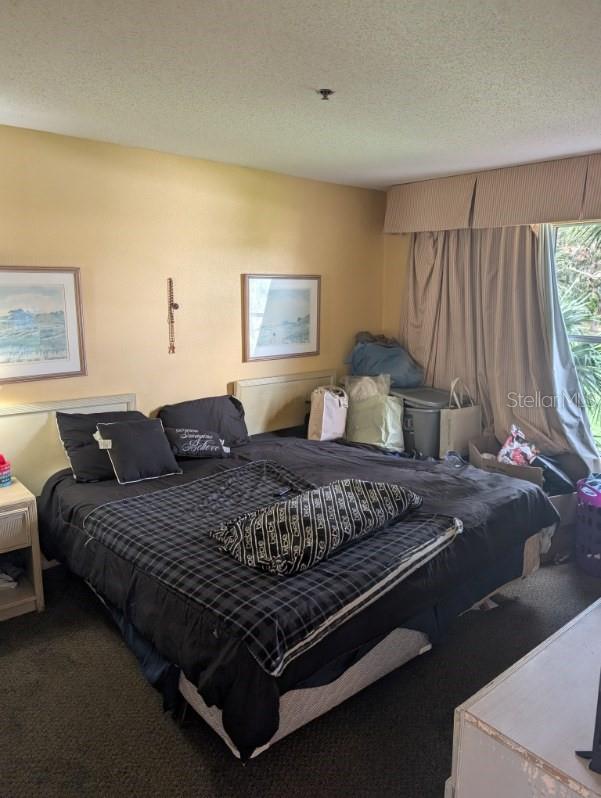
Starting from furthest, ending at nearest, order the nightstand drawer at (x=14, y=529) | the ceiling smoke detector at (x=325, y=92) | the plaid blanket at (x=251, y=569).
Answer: the nightstand drawer at (x=14, y=529) < the ceiling smoke detector at (x=325, y=92) < the plaid blanket at (x=251, y=569)

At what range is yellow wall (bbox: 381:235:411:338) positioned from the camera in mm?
4751

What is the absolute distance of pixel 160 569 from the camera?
2.20 m

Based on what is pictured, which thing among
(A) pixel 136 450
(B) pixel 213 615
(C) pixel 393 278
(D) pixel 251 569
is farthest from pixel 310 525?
(C) pixel 393 278

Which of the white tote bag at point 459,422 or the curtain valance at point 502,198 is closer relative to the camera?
the curtain valance at point 502,198

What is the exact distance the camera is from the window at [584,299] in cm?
380

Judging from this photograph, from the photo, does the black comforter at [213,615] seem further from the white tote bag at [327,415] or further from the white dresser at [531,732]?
the white dresser at [531,732]

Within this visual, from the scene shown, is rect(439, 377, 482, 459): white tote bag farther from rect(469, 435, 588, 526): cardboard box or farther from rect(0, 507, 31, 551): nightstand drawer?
rect(0, 507, 31, 551): nightstand drawer

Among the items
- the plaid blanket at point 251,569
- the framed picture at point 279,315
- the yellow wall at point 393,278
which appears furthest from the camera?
the yellow wall at point 393,278

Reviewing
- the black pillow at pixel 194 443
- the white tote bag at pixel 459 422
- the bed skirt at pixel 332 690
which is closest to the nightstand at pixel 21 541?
the black pillow at pixel 194 443

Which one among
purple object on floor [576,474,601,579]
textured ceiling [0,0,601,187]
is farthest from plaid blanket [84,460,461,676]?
textured ceiling [0,0,601,187]

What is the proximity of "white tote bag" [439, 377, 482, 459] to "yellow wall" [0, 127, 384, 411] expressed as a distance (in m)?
1.04

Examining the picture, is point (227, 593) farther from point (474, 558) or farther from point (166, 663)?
point (474, 558)

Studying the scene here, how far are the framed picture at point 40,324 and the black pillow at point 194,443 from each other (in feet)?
2.10

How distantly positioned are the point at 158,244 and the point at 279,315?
103 centimetres
